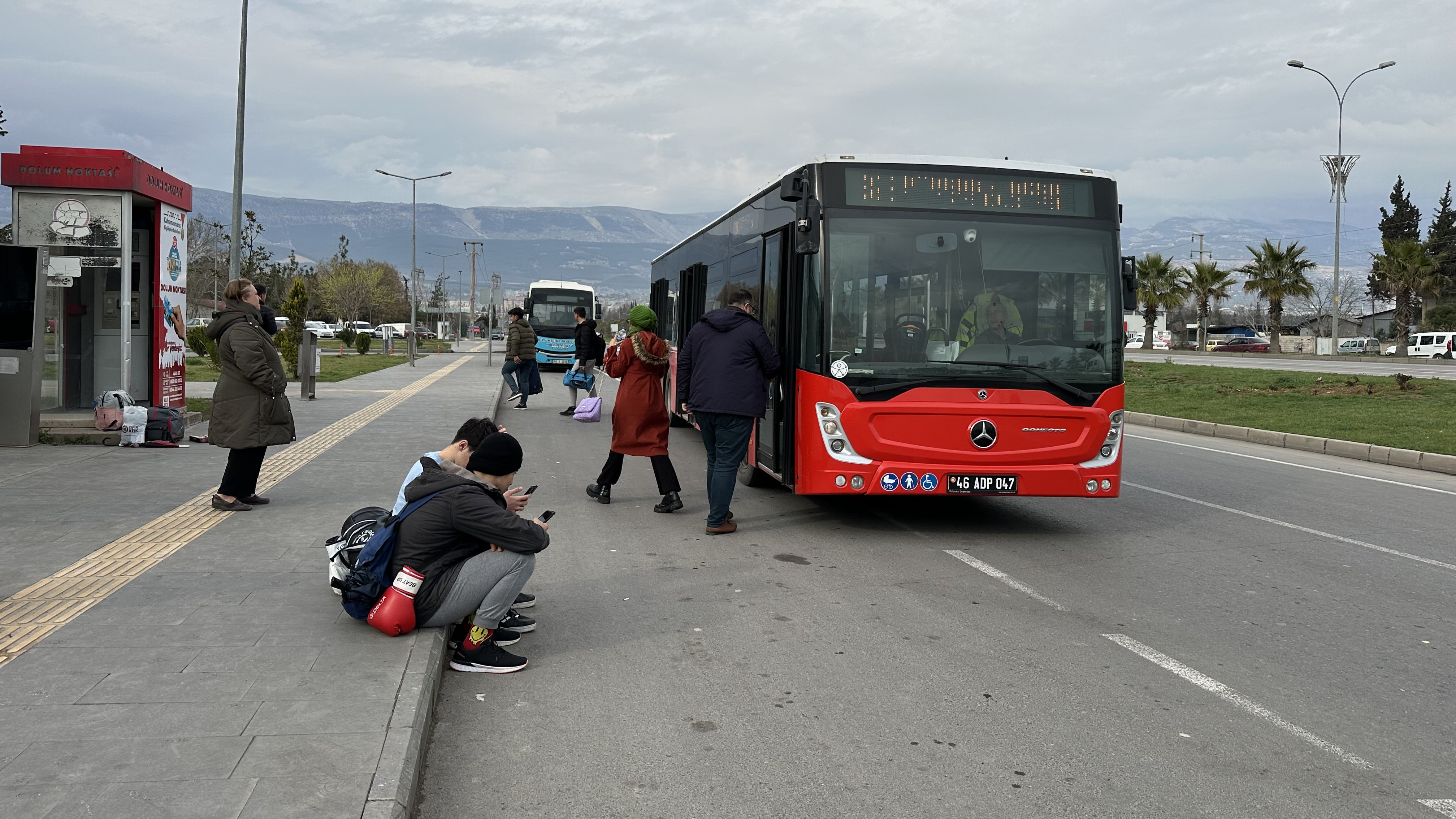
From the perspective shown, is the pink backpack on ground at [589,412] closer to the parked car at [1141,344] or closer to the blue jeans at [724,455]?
the blue jeans at [724,455]

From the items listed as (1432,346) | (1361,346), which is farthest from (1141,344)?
(1432,346)

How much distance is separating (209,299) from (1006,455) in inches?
3496

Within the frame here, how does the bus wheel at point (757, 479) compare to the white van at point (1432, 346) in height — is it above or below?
below

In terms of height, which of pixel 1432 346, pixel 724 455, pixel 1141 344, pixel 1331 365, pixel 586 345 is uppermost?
pixel 1141 344

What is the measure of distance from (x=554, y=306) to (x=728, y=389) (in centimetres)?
3042

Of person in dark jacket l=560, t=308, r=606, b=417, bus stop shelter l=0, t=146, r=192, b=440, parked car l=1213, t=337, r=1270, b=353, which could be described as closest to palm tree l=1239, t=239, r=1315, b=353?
parked car l=1213, t=337, r=1270, b=353

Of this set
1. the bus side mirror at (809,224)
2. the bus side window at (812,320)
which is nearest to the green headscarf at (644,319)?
the bus side window at (812,320)

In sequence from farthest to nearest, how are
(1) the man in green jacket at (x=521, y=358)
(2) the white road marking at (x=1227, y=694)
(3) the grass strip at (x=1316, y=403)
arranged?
(1) the man in green jacket at (x=521, y=358) < (3) the grass strip at (x=1316, y=403) < (2) the white road marking at (x=1227, y=694)

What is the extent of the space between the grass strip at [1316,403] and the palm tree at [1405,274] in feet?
104

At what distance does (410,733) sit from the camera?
3928 mm

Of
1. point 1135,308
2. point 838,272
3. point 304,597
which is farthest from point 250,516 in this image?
point 1135,308

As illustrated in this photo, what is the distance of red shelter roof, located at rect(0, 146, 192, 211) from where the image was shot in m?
12.9

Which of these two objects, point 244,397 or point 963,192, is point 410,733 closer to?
point 244,397

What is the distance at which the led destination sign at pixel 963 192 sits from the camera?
8617 mm
